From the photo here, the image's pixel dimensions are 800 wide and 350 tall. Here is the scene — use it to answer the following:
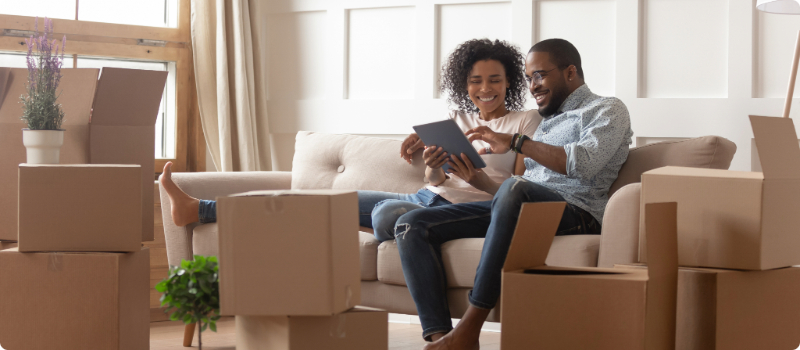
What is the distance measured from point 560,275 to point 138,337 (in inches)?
42.0

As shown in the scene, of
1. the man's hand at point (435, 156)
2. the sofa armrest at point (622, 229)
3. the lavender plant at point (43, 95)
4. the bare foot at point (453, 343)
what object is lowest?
the bare foot at point (453, 343)

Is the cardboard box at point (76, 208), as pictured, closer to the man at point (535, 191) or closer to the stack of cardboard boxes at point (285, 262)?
the stack of cardboard boxes at point (285, 262)

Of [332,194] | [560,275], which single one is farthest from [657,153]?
[332,194]

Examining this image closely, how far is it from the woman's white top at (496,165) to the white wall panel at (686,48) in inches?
26.6

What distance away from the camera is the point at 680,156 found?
6.78 feet

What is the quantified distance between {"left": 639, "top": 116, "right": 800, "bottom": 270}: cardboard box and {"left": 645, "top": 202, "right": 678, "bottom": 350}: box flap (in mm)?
93

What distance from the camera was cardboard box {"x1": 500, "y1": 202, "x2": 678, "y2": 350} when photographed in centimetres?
139

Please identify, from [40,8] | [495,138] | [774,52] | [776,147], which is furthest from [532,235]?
[40,8]

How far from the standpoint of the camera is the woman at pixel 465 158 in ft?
7.25

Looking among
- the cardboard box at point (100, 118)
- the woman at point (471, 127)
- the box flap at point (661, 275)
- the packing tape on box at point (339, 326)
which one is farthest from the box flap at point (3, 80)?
the box flap at point (661, 275)

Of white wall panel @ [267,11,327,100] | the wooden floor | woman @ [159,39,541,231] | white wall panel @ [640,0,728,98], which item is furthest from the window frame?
white wall panel @ [640,0,728,98]

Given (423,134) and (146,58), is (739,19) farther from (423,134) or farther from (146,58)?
(146,58)

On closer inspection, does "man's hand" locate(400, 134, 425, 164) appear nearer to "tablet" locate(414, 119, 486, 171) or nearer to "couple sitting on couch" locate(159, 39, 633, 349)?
"couple sitting on couch" locate(159, 39, 633, 349)

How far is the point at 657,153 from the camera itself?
213cm
